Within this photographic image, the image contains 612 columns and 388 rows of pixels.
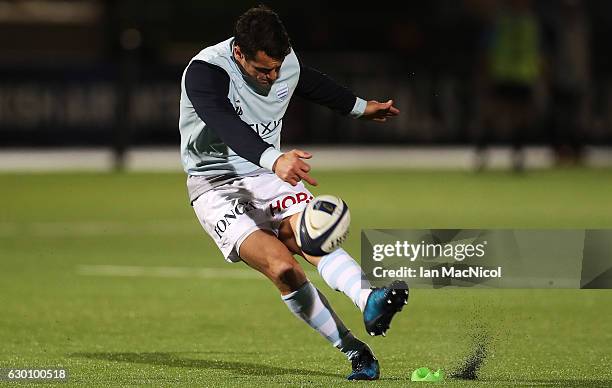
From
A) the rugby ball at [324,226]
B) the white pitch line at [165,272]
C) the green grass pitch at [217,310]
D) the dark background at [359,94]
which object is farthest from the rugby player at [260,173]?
the dark background at [359,94]

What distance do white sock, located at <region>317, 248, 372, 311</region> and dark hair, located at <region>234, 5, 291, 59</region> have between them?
0.98 m

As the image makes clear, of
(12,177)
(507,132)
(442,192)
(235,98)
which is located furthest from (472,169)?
(235,98)

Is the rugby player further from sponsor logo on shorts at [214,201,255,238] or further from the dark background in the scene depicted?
the dark background

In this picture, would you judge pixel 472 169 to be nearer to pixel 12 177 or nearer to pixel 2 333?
pixel 12 177

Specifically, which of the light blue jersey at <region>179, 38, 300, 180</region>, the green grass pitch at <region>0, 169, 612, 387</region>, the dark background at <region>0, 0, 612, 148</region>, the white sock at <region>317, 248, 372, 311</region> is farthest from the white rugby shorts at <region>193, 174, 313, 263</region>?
the dark background at <region>0, 0, 612, 148</region>

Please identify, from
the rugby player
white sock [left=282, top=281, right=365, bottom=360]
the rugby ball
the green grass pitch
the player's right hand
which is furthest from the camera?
the green grass pitch

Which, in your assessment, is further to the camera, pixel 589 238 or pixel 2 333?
pixel 2 333

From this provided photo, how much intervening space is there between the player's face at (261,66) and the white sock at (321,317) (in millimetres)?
989

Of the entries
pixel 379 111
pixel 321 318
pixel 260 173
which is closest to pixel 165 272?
pixel 379 111

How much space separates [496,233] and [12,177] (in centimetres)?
1515

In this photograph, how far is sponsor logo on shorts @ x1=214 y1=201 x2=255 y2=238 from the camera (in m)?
7.83

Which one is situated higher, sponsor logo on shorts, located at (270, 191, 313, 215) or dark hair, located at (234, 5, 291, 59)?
dark hair, located at (234, 5, 291, 59)

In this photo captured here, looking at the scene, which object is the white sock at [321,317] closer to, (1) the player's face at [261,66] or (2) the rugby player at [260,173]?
(2) the rugby player at [260,173]

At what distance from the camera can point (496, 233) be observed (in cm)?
790
